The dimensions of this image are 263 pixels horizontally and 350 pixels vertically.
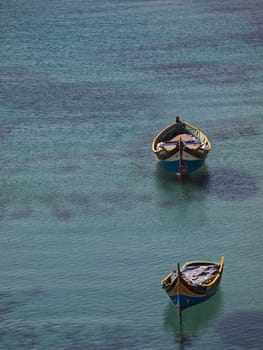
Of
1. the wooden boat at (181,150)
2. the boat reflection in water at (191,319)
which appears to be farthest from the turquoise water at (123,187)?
the wooden boat at (181,150)

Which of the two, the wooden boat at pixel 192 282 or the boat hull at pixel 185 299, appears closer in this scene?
the wooden boat at pixel 192 282

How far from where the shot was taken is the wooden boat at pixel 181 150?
59219 millimetres

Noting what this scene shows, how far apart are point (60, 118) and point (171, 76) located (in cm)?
1427

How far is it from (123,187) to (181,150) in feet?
15.1

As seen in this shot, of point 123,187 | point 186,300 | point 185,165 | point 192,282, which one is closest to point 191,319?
point 186,300

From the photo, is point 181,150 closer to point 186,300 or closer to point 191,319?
point 186,300

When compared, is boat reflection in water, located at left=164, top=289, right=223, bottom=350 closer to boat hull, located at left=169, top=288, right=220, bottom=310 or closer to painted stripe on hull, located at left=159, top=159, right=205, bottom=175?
boat hull, located at left=169, top=288, right=220, bottom=310

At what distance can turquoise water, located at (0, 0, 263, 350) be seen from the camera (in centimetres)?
4294

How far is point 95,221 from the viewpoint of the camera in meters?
53.2

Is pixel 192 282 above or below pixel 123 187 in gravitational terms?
below

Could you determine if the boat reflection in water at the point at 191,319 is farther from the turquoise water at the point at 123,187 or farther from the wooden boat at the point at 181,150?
the wooden boat at the point at 181,150

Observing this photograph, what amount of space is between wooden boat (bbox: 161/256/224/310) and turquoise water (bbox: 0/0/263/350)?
0.81 m

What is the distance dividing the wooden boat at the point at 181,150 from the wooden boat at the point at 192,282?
1417 centimetres

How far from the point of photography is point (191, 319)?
141ft
